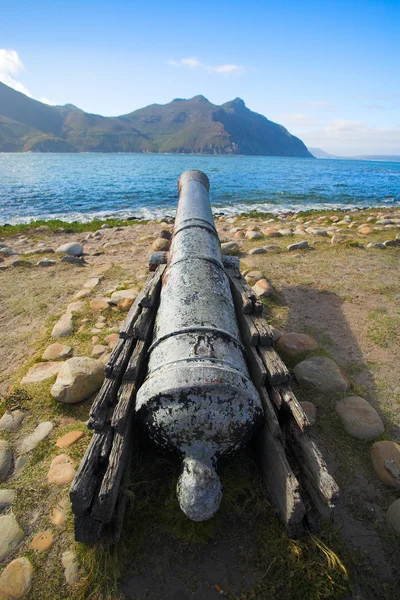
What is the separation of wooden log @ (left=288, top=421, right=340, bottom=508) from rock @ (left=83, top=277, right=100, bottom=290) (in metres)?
5.21

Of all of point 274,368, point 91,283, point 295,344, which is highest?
point 274,368

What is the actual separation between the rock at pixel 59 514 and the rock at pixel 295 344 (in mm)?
2996

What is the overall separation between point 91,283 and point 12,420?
387cm

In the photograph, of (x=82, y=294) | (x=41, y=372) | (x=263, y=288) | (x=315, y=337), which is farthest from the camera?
(x=82, y=294)

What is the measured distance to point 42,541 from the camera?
2.49 meters

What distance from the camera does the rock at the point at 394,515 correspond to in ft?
8.56

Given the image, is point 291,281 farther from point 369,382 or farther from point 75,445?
point 75,445

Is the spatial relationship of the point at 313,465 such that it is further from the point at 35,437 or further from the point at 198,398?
the point at 35,437

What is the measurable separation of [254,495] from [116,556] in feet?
3.33

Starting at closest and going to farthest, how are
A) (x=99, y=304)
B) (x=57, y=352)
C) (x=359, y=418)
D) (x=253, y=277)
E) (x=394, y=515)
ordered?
1. (x=394, y=515)
2. (x=359, y=418)
3. (x=57, y=352)
4. (x=99, y=304)
5. (x=253, y=277)

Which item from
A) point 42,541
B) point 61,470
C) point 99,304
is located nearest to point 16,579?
point 42,541

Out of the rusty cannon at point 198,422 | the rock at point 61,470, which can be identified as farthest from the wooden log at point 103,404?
the rock at point 61,470

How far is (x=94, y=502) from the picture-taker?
2281 millimetres

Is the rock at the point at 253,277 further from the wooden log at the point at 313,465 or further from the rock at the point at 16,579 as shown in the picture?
the rock at the point at 16,579
